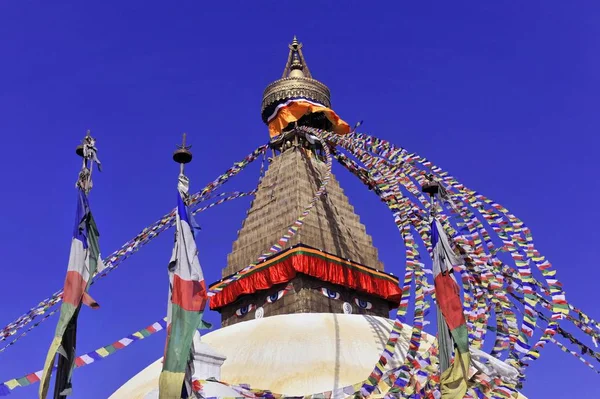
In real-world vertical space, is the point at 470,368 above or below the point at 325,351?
below

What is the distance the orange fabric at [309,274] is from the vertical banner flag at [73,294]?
902cm

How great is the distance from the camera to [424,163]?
→ 16516 millimetres

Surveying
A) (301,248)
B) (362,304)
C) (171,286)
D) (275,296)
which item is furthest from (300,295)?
(171,286)

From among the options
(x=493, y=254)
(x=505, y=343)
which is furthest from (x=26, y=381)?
(x=493, y=254)

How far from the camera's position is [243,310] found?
2042 centimetres

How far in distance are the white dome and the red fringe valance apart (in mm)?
1850

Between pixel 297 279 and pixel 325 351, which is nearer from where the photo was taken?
pixel 325 351

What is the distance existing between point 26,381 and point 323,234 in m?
11.1

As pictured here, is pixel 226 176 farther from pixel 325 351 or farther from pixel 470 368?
pixel 470 368

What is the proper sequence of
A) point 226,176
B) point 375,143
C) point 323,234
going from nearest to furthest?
1. point 375,143
2. point 323,234
3. point 226,176

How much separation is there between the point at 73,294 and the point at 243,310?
10823mm

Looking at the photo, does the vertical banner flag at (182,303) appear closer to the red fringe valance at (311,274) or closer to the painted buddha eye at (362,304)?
the red fringe valance at (311,274)

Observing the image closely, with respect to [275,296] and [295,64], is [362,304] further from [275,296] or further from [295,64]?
[295,64]

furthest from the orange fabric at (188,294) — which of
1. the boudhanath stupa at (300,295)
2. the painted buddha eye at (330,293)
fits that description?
the painted buddha eye at (330,293)
